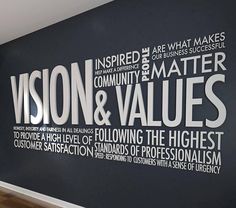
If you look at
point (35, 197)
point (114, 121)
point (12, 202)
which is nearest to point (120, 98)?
point (114, 121)

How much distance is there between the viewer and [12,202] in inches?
129

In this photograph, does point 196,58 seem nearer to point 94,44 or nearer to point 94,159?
point 94,44

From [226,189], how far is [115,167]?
1.13m

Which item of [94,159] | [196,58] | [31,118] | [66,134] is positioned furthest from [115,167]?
[31,118]

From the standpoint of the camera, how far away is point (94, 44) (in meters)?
2.72

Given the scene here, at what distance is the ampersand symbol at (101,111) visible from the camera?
2.60m

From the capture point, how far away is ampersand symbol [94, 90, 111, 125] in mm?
2605
